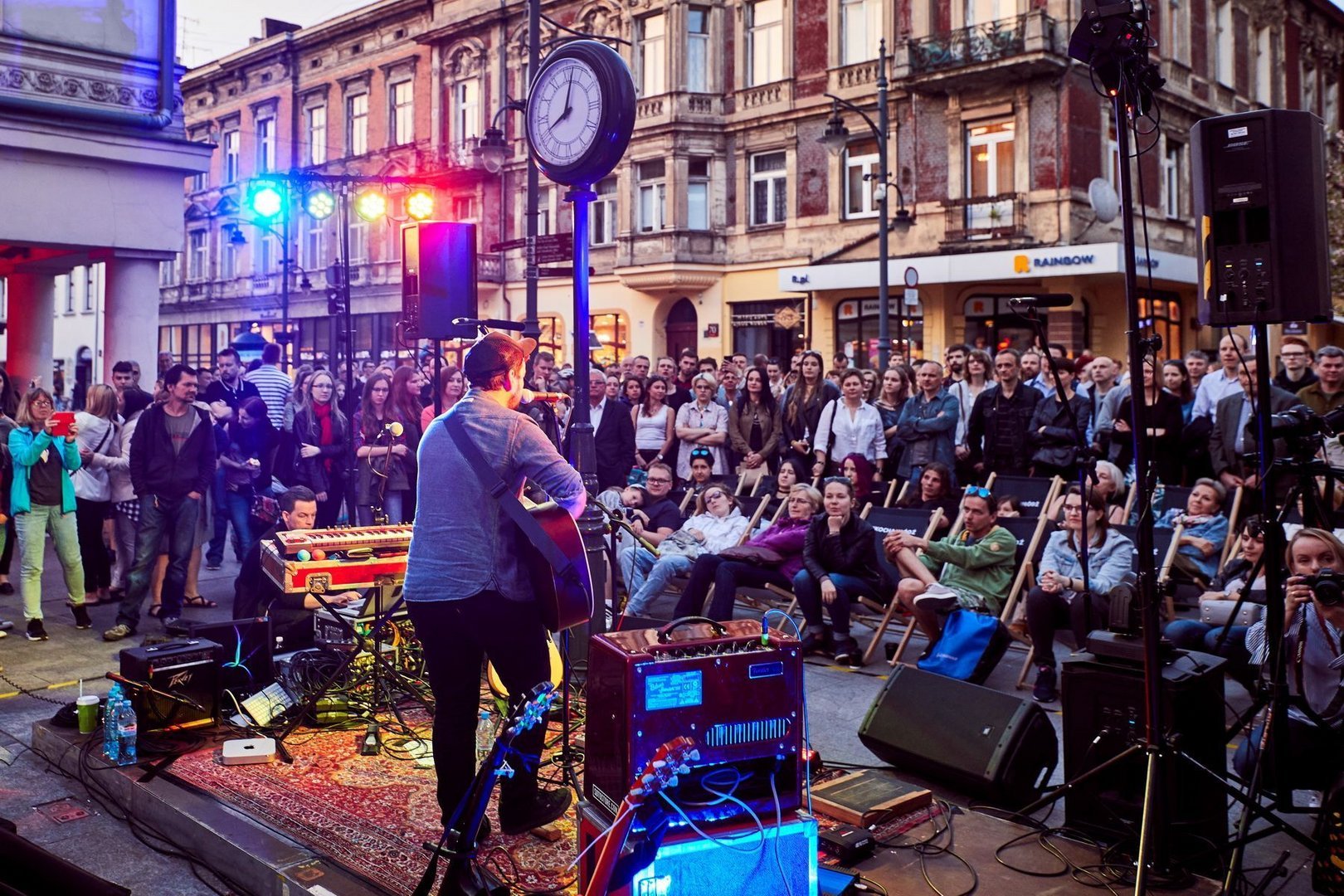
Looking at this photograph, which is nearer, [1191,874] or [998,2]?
[1191,874]

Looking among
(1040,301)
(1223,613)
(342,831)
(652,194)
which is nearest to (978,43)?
(652,194)

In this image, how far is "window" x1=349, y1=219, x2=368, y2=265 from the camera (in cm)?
3638

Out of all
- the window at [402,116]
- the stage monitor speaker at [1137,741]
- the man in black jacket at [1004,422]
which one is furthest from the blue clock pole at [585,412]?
the window at [402,116]

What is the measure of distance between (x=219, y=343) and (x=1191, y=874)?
4320 centimetres

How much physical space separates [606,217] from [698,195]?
312 cm

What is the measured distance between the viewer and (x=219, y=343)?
42.8 m

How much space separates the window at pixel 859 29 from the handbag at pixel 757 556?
1874 cm

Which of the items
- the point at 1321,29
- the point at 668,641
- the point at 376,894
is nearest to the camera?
the point at 668,641

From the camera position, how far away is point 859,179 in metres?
25.0

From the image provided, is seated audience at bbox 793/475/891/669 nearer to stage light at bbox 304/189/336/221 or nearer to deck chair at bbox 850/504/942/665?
deck chair at bbox 850/504/942/665

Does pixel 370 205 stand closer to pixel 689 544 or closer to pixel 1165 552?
pixel 689 544

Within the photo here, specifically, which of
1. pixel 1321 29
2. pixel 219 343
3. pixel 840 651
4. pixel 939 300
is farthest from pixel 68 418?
pixel 219 343

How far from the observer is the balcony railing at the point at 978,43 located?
21.3m

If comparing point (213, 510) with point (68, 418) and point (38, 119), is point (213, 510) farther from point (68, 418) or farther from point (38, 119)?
point (38, 119)
